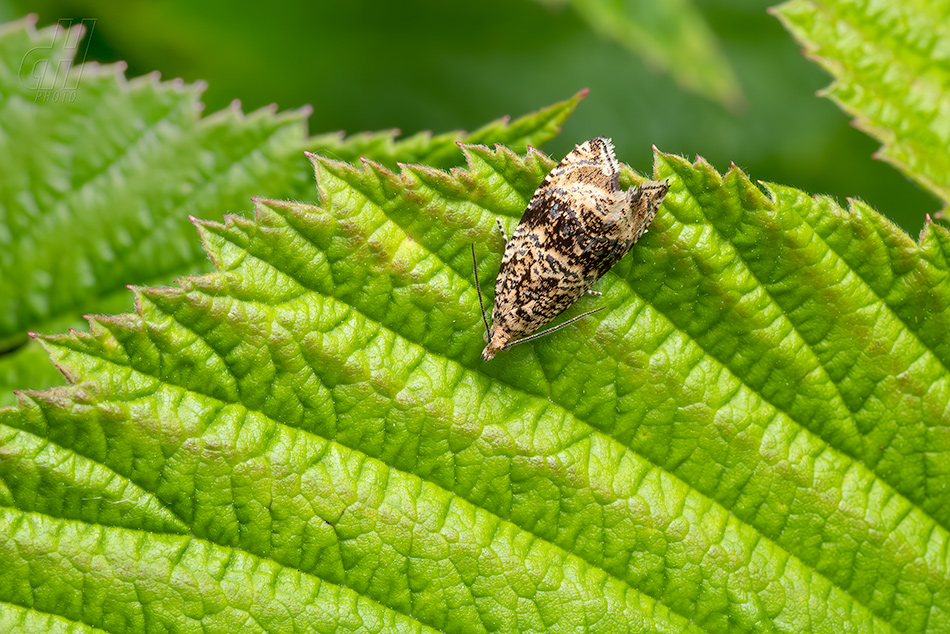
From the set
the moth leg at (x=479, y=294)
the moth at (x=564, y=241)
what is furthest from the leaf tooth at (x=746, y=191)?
the moth leg at (x=479, y=294)

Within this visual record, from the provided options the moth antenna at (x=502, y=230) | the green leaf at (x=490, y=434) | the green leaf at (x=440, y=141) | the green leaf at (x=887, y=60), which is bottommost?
the green leaf at (x=490, y=434)

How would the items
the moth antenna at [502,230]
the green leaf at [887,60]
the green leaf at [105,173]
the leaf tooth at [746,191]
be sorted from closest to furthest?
the leaf tooth at [746,191], the moth antenna at [502,230], the green leaf at [887,60], the green leaf at [105,173]

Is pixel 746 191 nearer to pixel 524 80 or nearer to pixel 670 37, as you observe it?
pixel 670 37

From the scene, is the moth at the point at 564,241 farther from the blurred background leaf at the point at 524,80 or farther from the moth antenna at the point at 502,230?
the blurred background leaf at the point at 524,80

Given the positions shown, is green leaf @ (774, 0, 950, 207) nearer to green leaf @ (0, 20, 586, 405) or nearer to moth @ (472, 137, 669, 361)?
moth @ (472, 137, 669, 361)

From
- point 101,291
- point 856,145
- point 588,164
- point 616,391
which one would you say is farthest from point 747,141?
point 101,291

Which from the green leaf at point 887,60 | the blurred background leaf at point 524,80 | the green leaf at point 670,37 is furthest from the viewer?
the blurred background leaf at point 524,80

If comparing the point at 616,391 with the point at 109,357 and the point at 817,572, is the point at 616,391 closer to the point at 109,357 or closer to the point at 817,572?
the point at 817,572

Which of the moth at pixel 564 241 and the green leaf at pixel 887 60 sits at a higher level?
the green leaf at pixel 887 60
